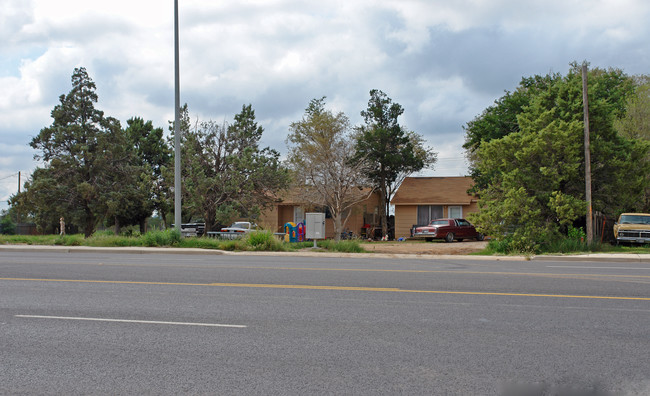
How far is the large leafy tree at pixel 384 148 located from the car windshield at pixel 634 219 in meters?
16.0

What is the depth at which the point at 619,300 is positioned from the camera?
31.1ft

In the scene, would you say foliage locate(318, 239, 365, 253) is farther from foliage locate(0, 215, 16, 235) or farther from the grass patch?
foliage locate(0, 215, 16, 235)

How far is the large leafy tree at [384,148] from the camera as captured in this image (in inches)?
1503

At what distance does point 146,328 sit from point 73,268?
7981mm

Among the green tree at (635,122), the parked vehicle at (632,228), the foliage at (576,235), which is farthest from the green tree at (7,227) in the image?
the green tree at (635,122)

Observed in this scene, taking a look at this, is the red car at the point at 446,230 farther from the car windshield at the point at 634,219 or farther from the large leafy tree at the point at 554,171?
the car windshield at the point at 634,219

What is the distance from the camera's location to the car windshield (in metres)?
24.6

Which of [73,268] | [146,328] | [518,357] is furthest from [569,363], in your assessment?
[73,268]

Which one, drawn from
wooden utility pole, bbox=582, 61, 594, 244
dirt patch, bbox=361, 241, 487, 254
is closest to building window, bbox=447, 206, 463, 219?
dirt patch, bbox=361, 241, 487, 254

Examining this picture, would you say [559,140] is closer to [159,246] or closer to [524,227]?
[524,227]

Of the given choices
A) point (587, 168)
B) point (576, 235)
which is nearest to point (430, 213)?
point (576, 235)

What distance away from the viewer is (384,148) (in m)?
38.3

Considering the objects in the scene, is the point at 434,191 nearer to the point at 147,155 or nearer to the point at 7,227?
the point at 147,155

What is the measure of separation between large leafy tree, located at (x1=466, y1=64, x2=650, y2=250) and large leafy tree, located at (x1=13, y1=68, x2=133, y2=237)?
25147mm
